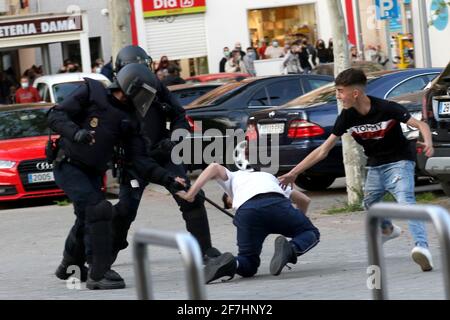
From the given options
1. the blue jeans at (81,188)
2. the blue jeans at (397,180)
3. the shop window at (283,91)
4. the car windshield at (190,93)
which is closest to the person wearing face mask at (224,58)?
the car windshield at (190,93)

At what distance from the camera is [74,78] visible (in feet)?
79.9

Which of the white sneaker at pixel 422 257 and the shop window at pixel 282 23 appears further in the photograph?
the shop window at pixel 282 23

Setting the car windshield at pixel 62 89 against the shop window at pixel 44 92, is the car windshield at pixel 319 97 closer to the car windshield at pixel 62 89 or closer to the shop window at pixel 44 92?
the car windshield at pixel 62 89

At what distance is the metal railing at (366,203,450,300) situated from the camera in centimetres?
468

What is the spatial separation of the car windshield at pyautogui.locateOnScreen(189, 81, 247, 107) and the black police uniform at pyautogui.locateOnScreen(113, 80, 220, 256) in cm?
801

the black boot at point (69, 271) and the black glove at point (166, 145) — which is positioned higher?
the black glove at point (166, 145)

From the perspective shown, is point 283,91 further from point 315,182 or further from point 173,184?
point 173,184

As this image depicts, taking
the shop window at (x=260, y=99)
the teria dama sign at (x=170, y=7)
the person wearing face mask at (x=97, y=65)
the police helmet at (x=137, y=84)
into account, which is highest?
the teria dama sign at (x=170, y=7)

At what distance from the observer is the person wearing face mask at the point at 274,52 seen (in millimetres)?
41844

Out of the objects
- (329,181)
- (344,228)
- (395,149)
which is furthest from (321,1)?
(395,149)

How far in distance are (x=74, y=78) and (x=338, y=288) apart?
16498 mm

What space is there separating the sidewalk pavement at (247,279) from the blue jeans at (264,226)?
211 mm

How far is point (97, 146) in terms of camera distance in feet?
29.5

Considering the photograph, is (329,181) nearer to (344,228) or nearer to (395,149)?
(344,228)
